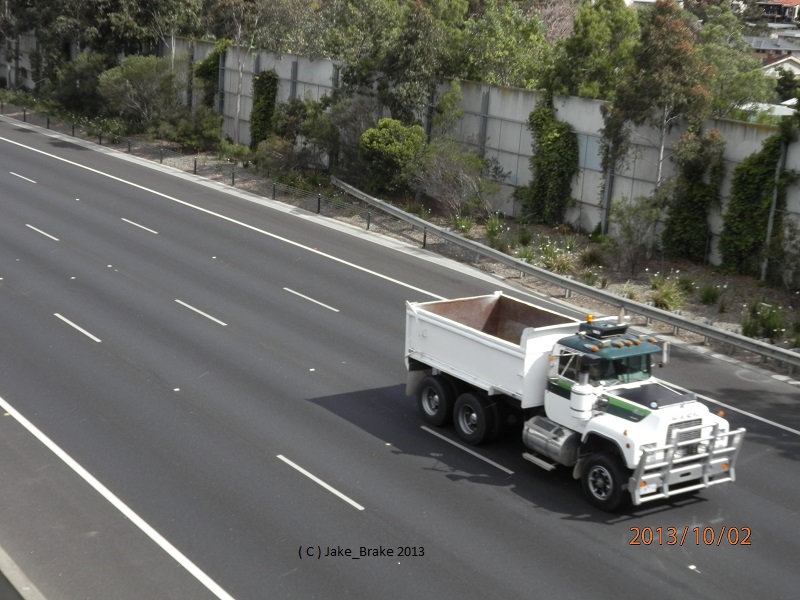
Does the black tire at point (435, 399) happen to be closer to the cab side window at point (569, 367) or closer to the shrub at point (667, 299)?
the cab side window at point (569, 367)

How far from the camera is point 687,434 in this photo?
13.9 metres

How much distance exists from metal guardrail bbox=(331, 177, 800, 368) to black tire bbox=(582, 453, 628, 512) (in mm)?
5522

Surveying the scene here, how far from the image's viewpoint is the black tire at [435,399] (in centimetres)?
1658

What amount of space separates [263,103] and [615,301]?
26378 mm

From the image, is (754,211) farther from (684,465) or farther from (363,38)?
(363,38)

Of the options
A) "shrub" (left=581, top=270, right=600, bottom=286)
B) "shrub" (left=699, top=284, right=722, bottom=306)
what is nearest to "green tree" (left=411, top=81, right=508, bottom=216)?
"shrub" (left=581, top=270, right=600, bottom=286)

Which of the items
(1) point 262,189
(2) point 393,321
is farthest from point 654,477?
(1) point 262,189

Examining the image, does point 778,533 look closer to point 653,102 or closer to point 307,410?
point 307,410

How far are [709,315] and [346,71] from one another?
65.5ft

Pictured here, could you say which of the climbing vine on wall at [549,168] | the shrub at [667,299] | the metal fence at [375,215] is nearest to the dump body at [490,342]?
the metal fence at [375,215]

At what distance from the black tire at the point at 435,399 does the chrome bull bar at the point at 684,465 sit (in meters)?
3.87

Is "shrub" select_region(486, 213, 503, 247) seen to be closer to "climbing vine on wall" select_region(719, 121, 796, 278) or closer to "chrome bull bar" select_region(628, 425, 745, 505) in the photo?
"climbing vine on wall" select_region(719, 121, 796, 278)

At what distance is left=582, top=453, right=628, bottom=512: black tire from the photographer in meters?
13.6

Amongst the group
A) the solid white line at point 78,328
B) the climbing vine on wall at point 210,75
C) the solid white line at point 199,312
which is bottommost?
the solid white line at point 78,328
